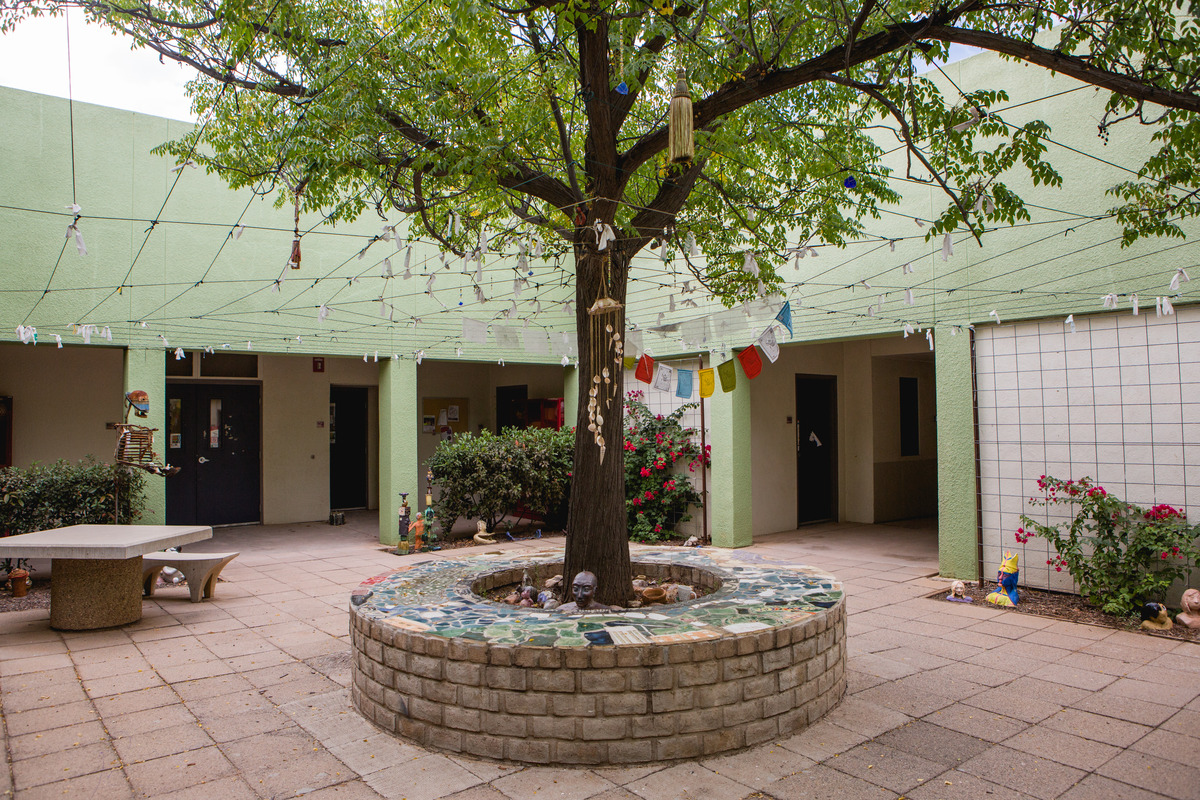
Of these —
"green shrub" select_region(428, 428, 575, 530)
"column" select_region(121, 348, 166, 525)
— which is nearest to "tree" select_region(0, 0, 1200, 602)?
"column" select_region(121, 348, 166, 525)

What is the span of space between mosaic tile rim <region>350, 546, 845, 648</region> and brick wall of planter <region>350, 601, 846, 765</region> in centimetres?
7

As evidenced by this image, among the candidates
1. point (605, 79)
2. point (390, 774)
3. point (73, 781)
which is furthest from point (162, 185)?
point (390, 774)

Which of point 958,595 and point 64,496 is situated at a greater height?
point 64,496

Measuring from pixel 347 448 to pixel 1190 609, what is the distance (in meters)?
11.0

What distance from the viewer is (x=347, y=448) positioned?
12.4m

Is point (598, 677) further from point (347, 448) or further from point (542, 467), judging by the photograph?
point (347, 448)

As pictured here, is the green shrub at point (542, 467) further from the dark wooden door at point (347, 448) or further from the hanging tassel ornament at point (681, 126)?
the hanging tassel ornament at point (681, 126)

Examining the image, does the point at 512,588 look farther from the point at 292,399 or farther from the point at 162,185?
the point at 292,399

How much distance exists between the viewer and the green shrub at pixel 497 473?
31.1 feet

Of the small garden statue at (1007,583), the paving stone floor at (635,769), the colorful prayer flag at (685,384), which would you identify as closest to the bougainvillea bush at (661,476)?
the colorful prayer flag at (685,384)

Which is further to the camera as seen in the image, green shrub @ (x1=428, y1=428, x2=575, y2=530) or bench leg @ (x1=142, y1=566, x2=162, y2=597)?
green shrub @ (x1=428, y1=428, x2=575, y2=530)

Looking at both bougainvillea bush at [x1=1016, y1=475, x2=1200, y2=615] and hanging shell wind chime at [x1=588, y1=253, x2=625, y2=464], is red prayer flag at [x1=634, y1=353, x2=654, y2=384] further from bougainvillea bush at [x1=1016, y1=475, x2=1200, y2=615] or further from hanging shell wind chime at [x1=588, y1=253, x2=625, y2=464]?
bougainvillea bush at [x1=1016, y1=475, x2=1200, y2=615]

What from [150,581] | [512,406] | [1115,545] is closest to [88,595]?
[150,581]

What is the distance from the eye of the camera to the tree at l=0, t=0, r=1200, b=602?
13.2 ft
